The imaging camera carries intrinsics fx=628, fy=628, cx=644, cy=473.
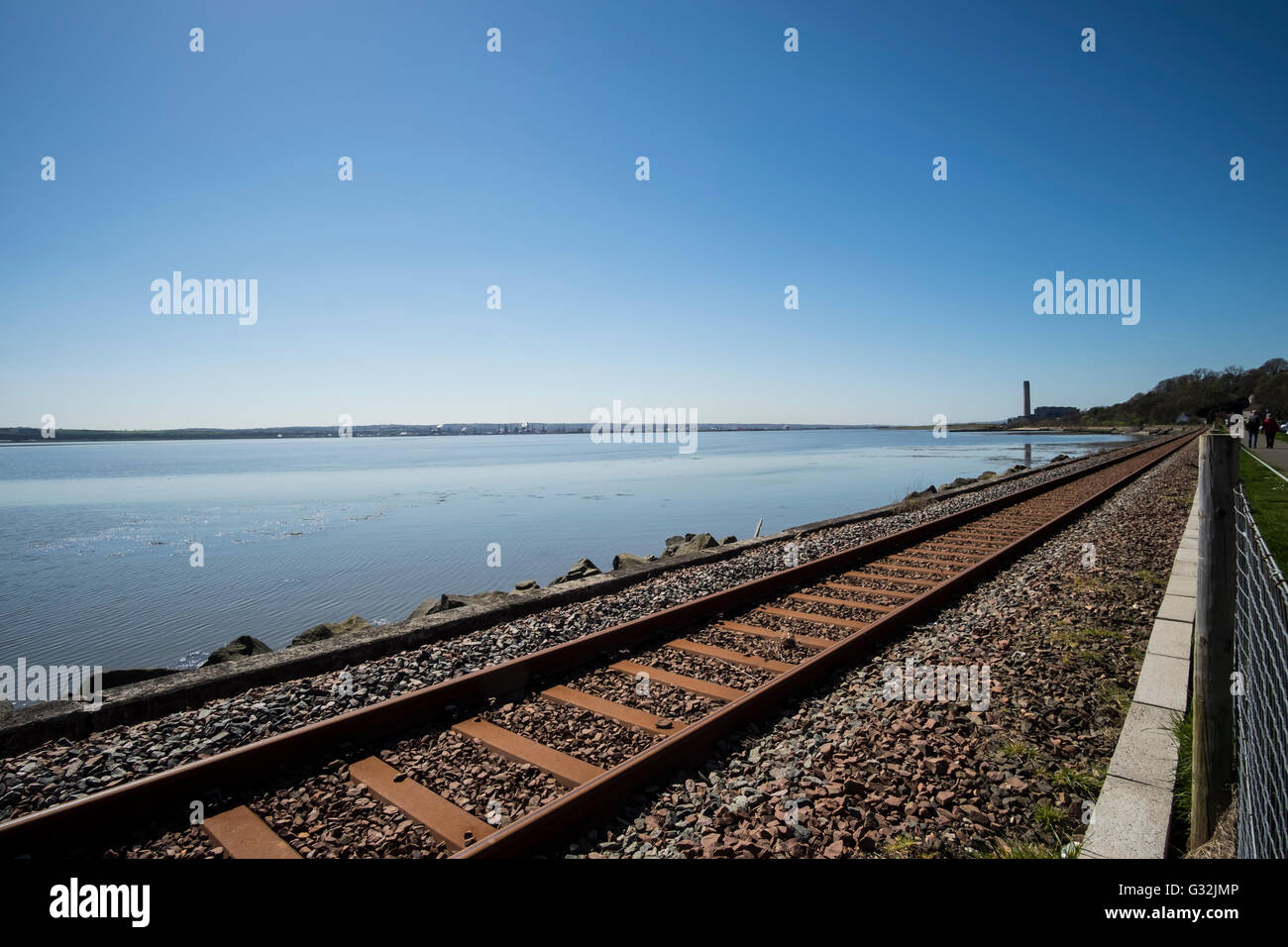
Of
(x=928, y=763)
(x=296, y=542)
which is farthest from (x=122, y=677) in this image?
(x=296, y=542)

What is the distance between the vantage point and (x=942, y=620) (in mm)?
6645

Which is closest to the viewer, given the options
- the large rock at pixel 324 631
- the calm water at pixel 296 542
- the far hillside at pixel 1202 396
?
the large rock at pixel 324 631

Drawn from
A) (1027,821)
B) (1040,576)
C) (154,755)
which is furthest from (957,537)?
(154,755)

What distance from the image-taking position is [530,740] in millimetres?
4160

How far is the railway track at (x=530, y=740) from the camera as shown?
3199mm

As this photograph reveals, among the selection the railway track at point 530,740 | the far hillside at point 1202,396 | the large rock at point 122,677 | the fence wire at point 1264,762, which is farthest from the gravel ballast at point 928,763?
the far hillside at point 1202,396

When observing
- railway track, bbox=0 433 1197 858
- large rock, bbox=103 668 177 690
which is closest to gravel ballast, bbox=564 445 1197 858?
railway track, bbox=0 433 1197 858

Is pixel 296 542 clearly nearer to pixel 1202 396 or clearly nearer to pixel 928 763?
Result: pixel 928 763

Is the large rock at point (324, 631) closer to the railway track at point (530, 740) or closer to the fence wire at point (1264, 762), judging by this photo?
the railway track at point (530, 740)

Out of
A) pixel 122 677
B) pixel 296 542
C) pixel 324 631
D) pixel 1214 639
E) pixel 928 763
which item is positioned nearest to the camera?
pixel 1214 639

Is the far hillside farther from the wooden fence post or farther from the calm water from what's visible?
the wooden fence post

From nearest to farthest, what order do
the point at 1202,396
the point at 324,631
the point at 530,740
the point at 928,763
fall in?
1. the point at 928,763
2. the point at 530,740
3. the point at 324,631
4. the point at 1202,396
